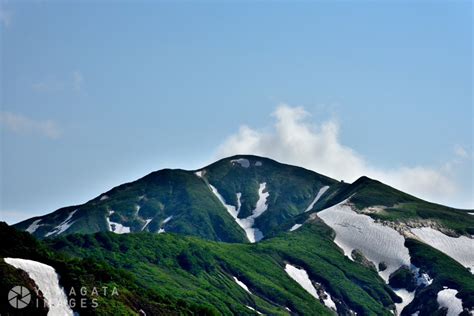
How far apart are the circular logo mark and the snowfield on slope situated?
15.0ft

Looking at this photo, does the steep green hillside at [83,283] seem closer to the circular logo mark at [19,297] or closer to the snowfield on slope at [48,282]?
the circular logo mark at [19,297]

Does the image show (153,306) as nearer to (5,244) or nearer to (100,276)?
(100,276)

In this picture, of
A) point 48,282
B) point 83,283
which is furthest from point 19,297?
point 83,283

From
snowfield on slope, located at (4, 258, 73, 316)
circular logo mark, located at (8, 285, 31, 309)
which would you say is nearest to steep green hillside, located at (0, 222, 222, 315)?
circular logo mark, located at (8, 285, 31, 309)

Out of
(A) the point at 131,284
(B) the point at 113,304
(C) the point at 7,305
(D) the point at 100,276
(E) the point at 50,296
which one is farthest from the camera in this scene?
(A) the point at 131,284

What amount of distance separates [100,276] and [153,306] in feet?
37.5

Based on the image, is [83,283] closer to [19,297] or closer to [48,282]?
[48,282]

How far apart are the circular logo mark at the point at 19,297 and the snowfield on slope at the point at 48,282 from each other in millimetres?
4579

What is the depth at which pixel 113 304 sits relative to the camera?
144 metres

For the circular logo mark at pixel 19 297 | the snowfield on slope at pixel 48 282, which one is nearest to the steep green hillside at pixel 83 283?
the circular logo mark at pixel 19 297

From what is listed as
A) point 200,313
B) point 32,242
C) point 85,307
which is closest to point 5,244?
point 32,242

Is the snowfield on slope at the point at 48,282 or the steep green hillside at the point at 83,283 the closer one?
the steep green hillside at the point at 83,283

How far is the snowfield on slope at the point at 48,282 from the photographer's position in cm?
13388

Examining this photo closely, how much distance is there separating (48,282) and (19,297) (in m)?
9.35
